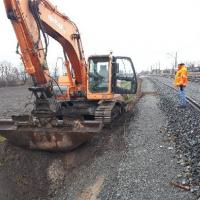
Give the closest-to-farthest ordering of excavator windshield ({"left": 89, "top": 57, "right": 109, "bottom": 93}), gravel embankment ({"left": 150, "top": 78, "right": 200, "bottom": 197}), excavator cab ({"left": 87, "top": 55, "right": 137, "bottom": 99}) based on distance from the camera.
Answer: gravel embankment ({"left": 150, "top": 78, "right": 200, "bottom": 197}) → excavator cab ({"left": 87, "top": 55, "right": 137, "bottom": 99}) → excavator windshield ({"left": 89, "top": 57, "right": 109, "bottom": 93})

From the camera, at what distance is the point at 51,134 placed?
862cm

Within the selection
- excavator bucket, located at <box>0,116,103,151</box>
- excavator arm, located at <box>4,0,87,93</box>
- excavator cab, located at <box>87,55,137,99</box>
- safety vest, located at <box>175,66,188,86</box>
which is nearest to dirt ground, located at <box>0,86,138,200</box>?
excavator bucket, located at <box>0,116,103,151</box>

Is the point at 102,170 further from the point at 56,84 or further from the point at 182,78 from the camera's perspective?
the point at 182,78

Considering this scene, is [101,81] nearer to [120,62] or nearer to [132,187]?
[120,62]

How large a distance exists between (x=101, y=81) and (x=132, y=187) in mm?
5700

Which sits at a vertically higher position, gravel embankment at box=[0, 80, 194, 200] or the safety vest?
the safety vest

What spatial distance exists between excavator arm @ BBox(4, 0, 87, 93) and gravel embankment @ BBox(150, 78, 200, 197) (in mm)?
3464

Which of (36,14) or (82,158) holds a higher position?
(36,14)

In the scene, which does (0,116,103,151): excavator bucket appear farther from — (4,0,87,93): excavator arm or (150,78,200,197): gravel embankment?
(150,78,200,197): gravel embankment

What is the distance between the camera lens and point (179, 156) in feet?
24.8

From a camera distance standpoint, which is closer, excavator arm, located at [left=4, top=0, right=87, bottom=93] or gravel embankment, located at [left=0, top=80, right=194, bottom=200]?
gravel embankment, located at [left=0, top=80, right=194, bottom=200]

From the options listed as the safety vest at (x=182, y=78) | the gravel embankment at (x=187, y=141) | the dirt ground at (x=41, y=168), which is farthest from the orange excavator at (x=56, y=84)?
the safety vest at (x=182, y=78)

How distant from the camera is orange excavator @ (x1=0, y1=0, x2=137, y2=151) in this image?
26.1 ft

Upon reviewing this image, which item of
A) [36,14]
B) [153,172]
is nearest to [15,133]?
[36,14]
